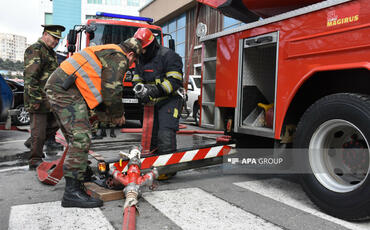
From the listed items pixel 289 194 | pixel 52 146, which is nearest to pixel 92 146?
pixel 52 146

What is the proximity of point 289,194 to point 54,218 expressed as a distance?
234cm

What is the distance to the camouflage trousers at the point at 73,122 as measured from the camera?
320 centimetres

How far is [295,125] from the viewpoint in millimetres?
3549

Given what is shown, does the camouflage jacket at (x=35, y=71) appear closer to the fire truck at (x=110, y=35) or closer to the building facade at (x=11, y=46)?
the fire truck at (x=110, y=35)

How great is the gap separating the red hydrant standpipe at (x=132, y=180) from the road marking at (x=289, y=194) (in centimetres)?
121

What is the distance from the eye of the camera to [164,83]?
4.06 meters

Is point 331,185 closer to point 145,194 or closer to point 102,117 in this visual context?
point 145,194

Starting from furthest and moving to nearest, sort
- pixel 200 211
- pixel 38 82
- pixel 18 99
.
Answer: pixel 18 99 < pixel 38 82 < pixel 200 211

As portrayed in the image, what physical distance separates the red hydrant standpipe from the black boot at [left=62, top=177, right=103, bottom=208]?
1.00 feet

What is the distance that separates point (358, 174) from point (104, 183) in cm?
252

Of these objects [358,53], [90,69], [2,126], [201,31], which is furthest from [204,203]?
[2,126]

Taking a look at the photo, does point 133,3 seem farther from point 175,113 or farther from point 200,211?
point 200,211

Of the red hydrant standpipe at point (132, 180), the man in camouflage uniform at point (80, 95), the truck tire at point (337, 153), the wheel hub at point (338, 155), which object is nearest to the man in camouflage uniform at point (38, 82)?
the man in camouflage uniform at point (80, 95)

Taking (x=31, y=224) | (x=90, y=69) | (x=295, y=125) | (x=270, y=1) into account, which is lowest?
(x=31, y=224)
